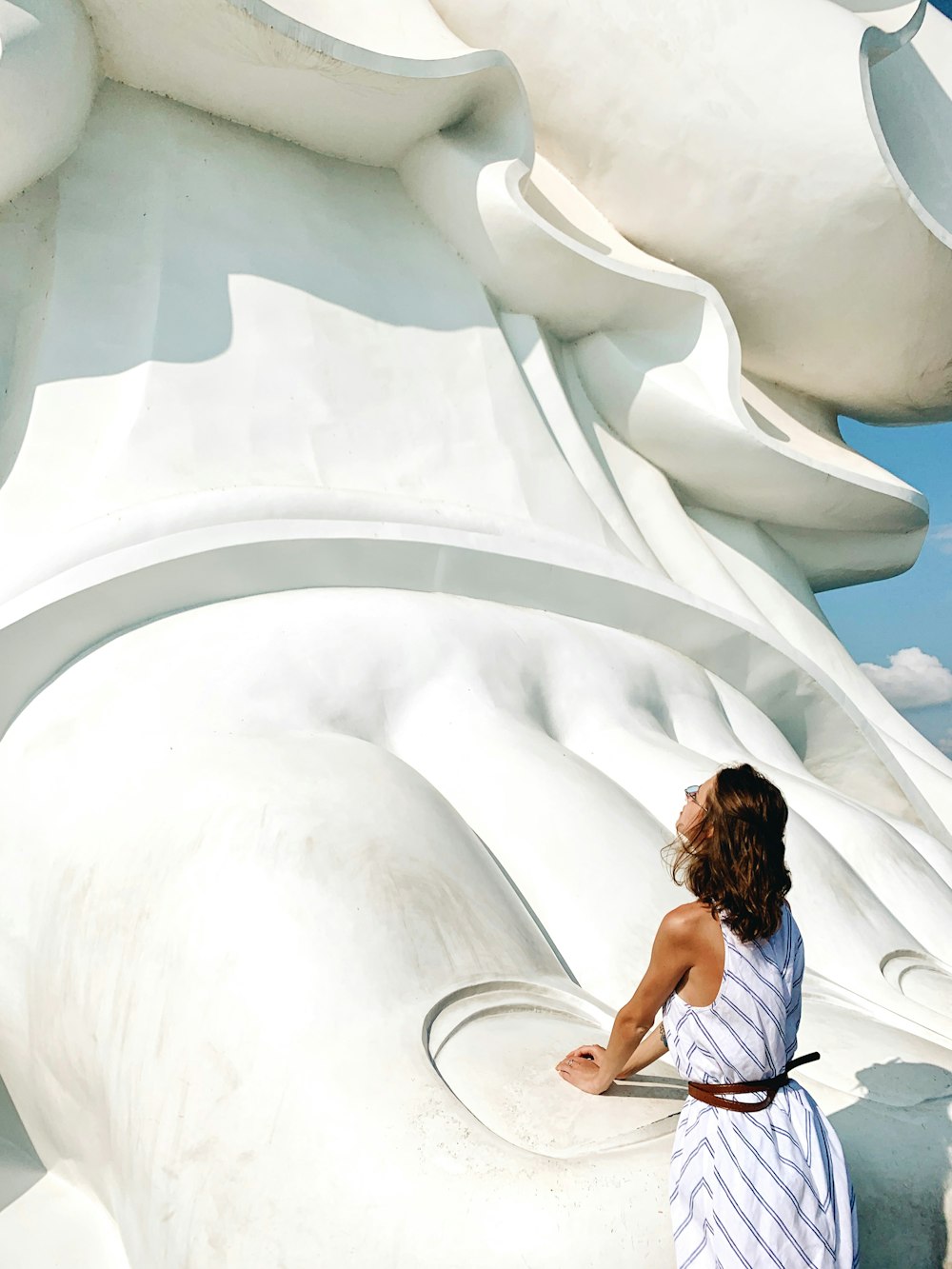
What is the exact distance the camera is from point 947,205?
19.6ft

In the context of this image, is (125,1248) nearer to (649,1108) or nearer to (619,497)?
(649,1108)

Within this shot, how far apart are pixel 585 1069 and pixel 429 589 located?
214 centimetres

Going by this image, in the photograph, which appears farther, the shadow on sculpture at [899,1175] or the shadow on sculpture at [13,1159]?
the shadow on sculpture at [13,1159]

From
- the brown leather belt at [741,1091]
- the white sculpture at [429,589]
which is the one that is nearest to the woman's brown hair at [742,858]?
the brown leather belt at [741,1091]

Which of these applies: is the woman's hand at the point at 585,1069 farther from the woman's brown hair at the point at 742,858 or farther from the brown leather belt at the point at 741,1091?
the woman's brown hair at the point at 742,858

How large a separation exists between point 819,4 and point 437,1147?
17.4 ft

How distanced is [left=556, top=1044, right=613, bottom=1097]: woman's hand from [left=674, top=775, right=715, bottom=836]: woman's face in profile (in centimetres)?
45

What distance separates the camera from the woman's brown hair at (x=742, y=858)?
4.81 ft

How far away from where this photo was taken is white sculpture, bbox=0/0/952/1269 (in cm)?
188

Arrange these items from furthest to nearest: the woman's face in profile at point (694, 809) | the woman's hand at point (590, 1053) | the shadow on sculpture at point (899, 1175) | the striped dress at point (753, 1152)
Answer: the woman's hand at point (590, 1053), the shadow on sculpture at point (899, 1175), the woman's face in profile at point (694, 809), the striped dress at point (753, 1152)

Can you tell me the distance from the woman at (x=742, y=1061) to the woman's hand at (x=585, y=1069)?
0.22 metres

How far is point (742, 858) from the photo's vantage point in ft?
4.81

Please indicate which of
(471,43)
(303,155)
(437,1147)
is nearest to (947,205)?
(471,43)

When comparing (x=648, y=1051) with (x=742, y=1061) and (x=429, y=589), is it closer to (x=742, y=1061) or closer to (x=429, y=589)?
(x=742, y=1061)
